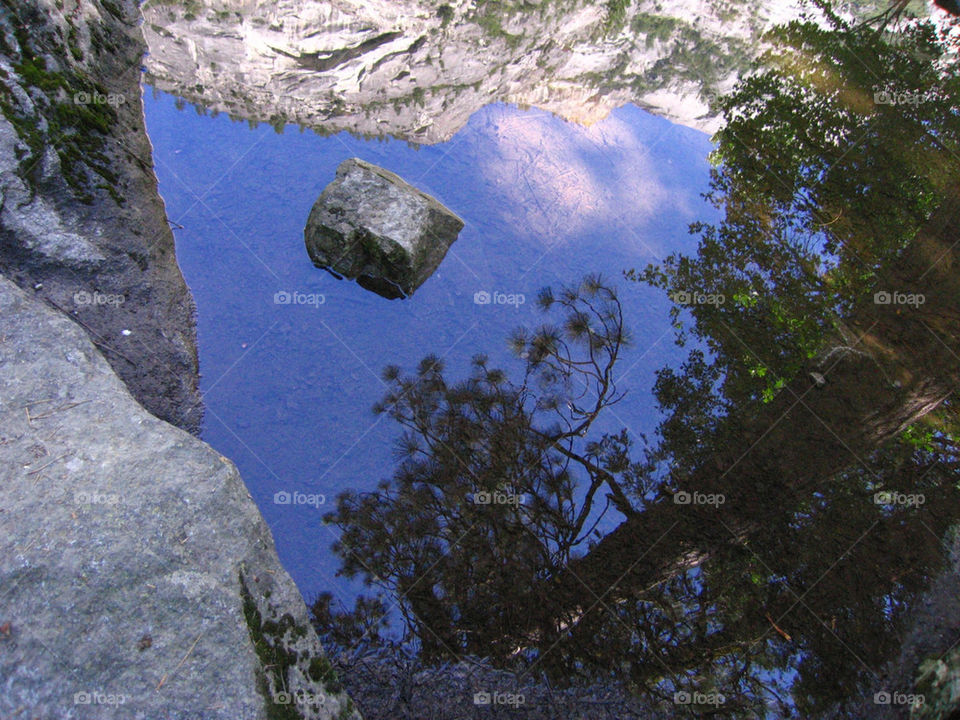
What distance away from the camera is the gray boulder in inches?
132

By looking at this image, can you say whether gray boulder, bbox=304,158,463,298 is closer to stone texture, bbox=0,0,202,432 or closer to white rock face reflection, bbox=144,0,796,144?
white rock face reflection, bbox=144,0,796,144

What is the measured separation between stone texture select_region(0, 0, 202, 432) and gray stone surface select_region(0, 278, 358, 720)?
415 mm

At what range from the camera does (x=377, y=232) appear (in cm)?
340

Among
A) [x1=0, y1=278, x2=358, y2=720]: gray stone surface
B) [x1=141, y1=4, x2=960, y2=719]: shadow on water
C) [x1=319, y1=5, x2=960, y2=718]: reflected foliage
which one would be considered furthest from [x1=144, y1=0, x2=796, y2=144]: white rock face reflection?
[x1=0, y1=278, x2=358, y2=720]: gray stone surface

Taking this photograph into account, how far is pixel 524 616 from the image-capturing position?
2.68 meters

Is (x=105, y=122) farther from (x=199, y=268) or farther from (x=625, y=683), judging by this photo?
(x=625, y=683)

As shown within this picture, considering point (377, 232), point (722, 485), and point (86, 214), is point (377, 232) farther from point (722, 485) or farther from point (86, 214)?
point (722, 485)

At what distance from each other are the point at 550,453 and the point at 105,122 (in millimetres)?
3351

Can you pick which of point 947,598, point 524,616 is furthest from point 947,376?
point 524,616

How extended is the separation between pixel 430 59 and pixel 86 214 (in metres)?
2.90

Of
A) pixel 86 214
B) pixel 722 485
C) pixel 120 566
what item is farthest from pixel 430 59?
pixel 120 566

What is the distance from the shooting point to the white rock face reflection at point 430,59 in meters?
4.09

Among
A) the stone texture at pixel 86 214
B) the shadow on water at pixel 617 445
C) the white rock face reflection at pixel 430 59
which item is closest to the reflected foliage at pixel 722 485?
the shadow on water at pixel 617 445

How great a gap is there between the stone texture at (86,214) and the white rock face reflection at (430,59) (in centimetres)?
75
